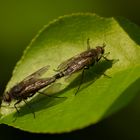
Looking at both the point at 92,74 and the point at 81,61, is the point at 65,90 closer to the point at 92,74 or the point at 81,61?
the point at 92,74

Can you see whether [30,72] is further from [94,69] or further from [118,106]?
[118,106]

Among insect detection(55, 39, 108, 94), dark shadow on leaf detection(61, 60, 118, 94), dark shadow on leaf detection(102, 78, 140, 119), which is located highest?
insect detection(55, 39, 108, 94)

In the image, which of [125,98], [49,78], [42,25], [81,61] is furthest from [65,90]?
[42,25]

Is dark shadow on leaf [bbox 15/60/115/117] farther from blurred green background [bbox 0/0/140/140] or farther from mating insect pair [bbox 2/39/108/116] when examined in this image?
blurred green background [bbox 0/0/140/140]

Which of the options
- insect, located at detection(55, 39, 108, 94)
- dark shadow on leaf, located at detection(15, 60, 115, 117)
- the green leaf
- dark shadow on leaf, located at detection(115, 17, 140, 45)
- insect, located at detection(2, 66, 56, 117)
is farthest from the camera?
insect, located at detection(2, 66, 56, 117)

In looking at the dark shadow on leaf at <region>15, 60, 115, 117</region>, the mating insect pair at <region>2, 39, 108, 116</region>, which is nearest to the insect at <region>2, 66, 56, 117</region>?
the mating insect pair at <region>2, 39, 108, 116</region>

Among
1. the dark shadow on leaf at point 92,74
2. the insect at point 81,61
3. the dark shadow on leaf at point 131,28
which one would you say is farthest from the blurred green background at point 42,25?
the dark shadow on leaf at point 131,28
